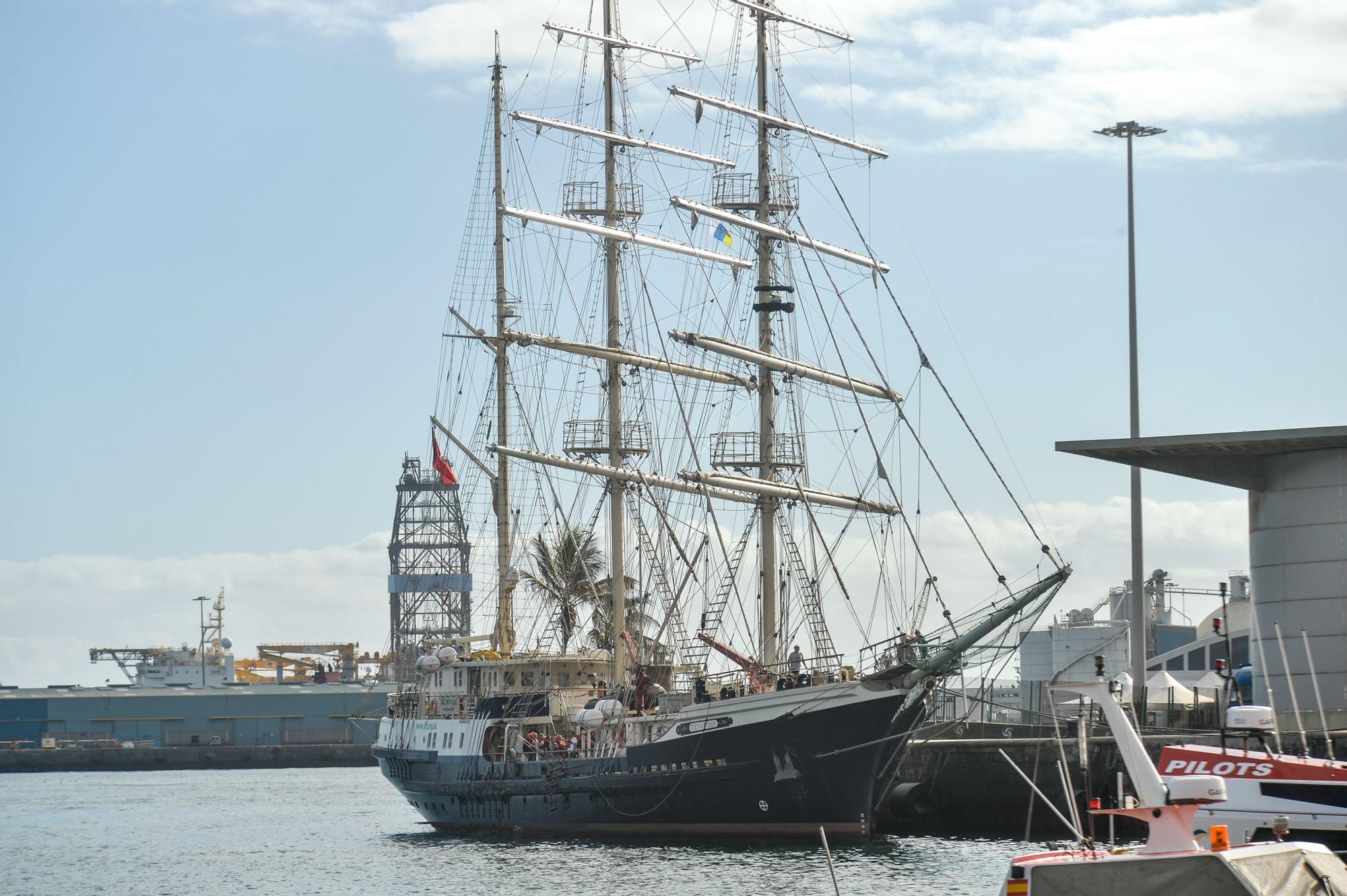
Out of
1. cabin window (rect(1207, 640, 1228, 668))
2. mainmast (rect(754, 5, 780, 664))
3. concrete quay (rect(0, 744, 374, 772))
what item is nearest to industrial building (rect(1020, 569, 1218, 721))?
cabin window (rect(1207, 640, 1228, 668))

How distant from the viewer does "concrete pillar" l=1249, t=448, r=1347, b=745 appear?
49562 mm

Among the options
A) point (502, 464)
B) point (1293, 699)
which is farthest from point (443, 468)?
point (1293, 699)

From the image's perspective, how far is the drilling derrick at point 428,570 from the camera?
642ft

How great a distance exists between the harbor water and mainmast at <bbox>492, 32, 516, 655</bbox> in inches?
349


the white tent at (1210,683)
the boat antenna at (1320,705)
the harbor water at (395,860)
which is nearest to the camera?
the boat antenna at (1320,705)

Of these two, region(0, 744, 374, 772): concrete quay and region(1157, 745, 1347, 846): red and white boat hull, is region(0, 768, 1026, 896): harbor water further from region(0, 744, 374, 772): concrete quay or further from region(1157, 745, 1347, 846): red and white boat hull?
region(0, 744, 374, 772): concrete quay

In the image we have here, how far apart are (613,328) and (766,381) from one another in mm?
7689

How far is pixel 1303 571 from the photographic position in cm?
5047

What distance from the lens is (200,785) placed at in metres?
120

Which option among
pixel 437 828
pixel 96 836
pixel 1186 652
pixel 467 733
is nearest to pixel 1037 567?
pixel 467 733

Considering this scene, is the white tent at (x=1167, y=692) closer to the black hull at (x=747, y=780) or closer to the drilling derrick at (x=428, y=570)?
the black hull at (x=747, y=780)

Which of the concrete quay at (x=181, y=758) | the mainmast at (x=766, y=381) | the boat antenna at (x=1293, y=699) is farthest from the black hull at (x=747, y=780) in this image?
the concrete quay at (x=181, y=758)

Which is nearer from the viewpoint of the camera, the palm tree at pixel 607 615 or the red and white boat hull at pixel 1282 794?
the red and white boat hull at pixel 1282 794

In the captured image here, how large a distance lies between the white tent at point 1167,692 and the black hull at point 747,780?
17.2 m
